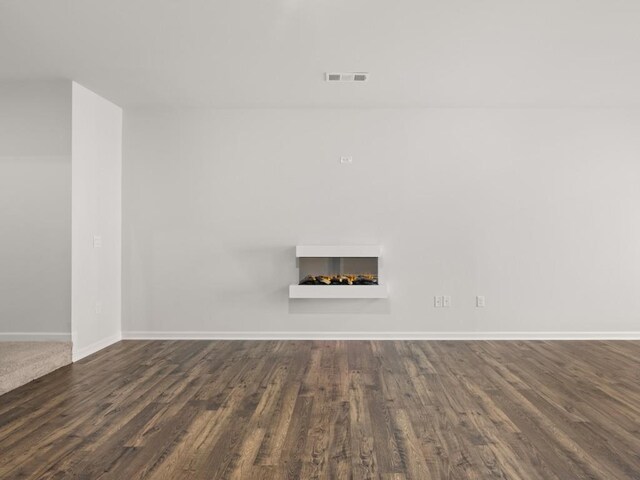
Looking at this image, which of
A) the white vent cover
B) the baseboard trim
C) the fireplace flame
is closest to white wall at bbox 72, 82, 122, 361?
the baseboard trim

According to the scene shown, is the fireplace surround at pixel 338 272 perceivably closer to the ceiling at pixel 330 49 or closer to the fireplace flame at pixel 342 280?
the fireplace flame at pixel 342 280

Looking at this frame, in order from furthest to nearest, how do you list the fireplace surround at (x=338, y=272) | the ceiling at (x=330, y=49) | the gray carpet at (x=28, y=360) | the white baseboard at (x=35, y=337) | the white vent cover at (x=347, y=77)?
the fireplace surround at (x=338, y=272), the white baseboard at (x=35, y=337), the white vent cover at (x=347, y=77), the gray carpet at (x=28, y=360), the ceiling at (x=330, y=49)

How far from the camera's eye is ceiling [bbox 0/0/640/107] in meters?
3.48

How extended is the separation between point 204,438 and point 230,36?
2.81 metres

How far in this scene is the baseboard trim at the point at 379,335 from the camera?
235 inches

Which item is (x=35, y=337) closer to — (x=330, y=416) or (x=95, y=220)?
(x=95, y=220)

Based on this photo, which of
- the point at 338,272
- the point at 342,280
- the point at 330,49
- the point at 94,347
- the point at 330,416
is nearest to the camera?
the point at 330,416

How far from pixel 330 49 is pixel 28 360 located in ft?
11.5

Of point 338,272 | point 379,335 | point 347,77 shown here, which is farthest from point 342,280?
point 347,77

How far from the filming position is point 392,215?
6047 millimetres

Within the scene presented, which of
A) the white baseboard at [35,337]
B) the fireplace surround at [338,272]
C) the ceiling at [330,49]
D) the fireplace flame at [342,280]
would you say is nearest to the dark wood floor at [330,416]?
the white baseboard at [35,337]

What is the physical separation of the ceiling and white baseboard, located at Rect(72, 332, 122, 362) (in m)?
2.60

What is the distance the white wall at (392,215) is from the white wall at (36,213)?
1131mm

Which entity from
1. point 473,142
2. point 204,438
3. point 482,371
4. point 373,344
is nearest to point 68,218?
point 204,438
